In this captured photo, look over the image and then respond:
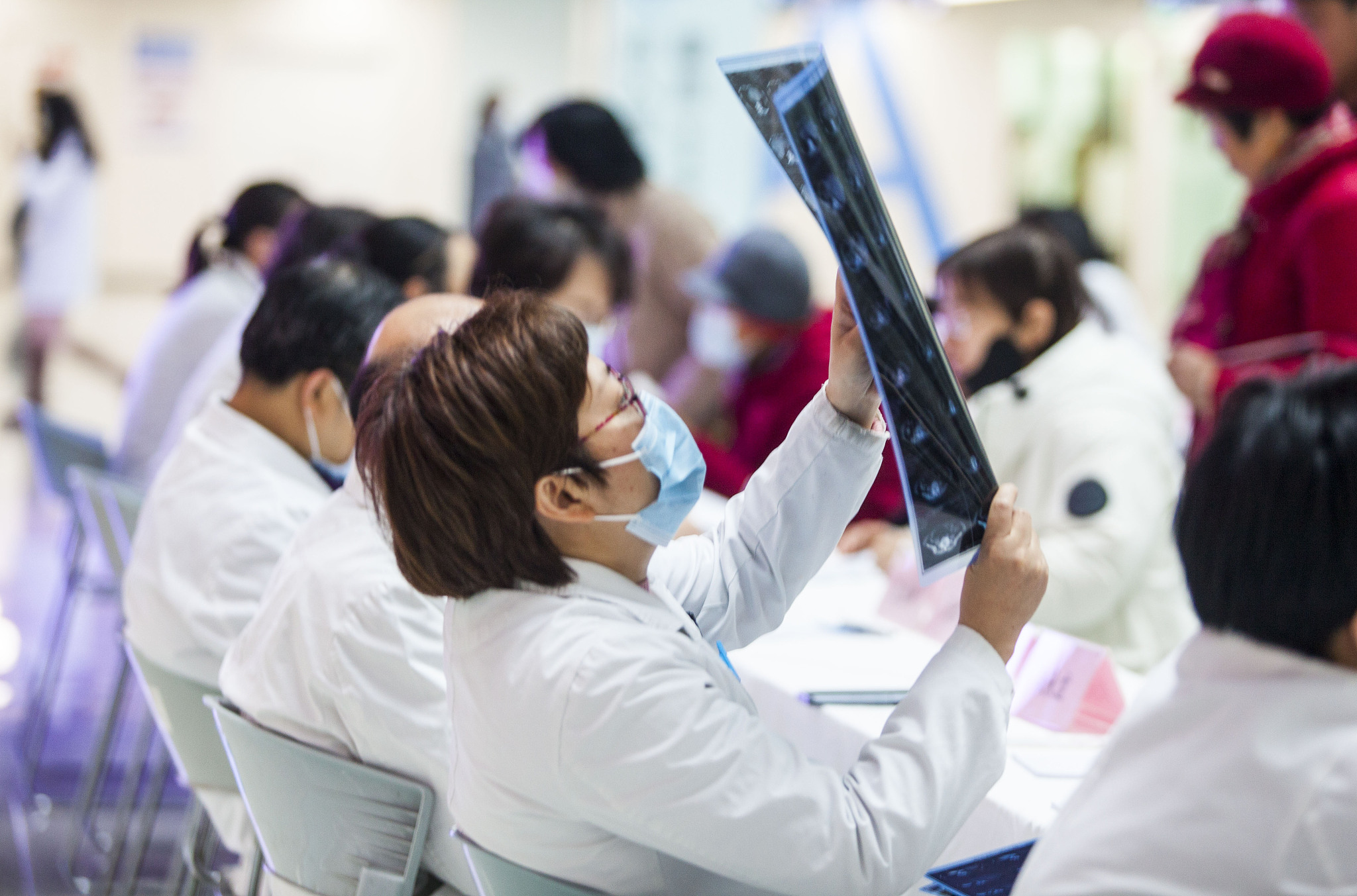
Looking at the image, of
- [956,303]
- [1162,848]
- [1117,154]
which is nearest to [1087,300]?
[956,303]

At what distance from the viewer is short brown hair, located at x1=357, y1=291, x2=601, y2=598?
1075mm

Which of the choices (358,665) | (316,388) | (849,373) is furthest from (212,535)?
(849,373)

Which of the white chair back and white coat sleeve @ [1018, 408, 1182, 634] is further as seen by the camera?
white coat sleeve @ [1018, 408, 1182, 634]

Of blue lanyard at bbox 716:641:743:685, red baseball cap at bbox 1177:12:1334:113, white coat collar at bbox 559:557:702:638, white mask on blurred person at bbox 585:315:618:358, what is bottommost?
white mask on blurred person at bbox 585:315:618:358

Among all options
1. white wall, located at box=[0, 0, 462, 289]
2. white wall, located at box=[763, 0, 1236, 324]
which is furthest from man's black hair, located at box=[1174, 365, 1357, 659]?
white wall, located at box=[0, 0, 462, 289]

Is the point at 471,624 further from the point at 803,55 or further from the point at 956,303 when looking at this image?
the point at 956,303

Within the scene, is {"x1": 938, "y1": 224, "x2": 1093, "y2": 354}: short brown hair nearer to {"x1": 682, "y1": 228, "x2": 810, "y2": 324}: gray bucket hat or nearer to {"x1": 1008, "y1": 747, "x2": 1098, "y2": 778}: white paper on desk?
{"x1": 682, "y1": 228, "x2": 810, "y2": 324}: gray bucket hat

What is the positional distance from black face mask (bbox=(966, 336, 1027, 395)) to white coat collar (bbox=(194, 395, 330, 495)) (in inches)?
48.1

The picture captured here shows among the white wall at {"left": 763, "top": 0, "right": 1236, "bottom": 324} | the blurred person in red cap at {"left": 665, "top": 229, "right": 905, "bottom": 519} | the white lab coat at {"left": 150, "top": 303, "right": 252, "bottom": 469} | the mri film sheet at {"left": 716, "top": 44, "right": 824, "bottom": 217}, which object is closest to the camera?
the mri film sheet at {"left": 716, "top": 44, "right": 824, "bottom": 217}

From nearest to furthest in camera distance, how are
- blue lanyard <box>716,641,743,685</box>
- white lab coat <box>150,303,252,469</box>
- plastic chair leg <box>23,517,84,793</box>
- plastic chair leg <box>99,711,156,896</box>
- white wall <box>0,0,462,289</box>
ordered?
1. blue lanyard <box>716,641,743,685</box>
2. plastic chair leg <box>99,711,156,896</box>
3. white lab coat <box>150,303,252,469</box>
4. plastic chair leg <box>23,517,84,793</box>
5. white wall <box>0,0,462,289</box>

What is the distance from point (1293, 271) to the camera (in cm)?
250

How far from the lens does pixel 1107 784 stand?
898mm

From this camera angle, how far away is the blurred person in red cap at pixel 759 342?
11.3 feet

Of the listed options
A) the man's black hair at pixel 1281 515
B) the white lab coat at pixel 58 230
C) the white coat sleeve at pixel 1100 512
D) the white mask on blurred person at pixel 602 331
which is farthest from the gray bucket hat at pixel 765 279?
the white lab coat at pixel 58 230
